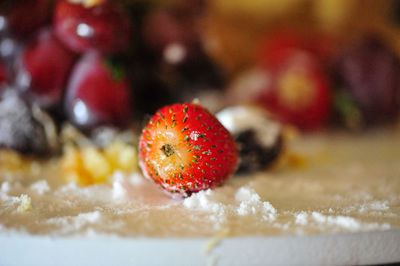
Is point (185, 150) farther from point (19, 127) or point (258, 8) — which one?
point (258, 8)

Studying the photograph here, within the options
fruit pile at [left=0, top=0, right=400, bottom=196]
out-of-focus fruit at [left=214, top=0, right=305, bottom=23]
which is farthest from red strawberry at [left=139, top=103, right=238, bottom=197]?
out-of-focus fruit at [left=214, top=0, right=305, bottom=23]

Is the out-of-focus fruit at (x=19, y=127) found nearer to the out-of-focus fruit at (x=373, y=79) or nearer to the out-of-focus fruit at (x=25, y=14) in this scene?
the out-of-focus fruit at (x=25, y=14)

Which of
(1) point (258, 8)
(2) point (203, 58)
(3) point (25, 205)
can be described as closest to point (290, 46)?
(1) point (258, 8)

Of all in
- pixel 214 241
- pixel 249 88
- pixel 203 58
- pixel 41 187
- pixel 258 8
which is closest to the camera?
pixel 214 241

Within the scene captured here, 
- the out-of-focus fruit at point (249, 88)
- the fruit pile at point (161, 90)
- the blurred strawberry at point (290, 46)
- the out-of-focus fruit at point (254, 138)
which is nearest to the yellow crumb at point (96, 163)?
the fruit pile at point (161, 90)

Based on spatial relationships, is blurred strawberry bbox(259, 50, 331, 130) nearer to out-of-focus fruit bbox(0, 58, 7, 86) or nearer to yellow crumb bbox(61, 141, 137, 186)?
yellow crumb bbox(61, 141, 137, 186)

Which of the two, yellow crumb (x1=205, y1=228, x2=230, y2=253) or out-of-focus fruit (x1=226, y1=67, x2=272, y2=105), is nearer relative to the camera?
yellow crumb (x1=205, y1=228, x2=230, y2=253)
